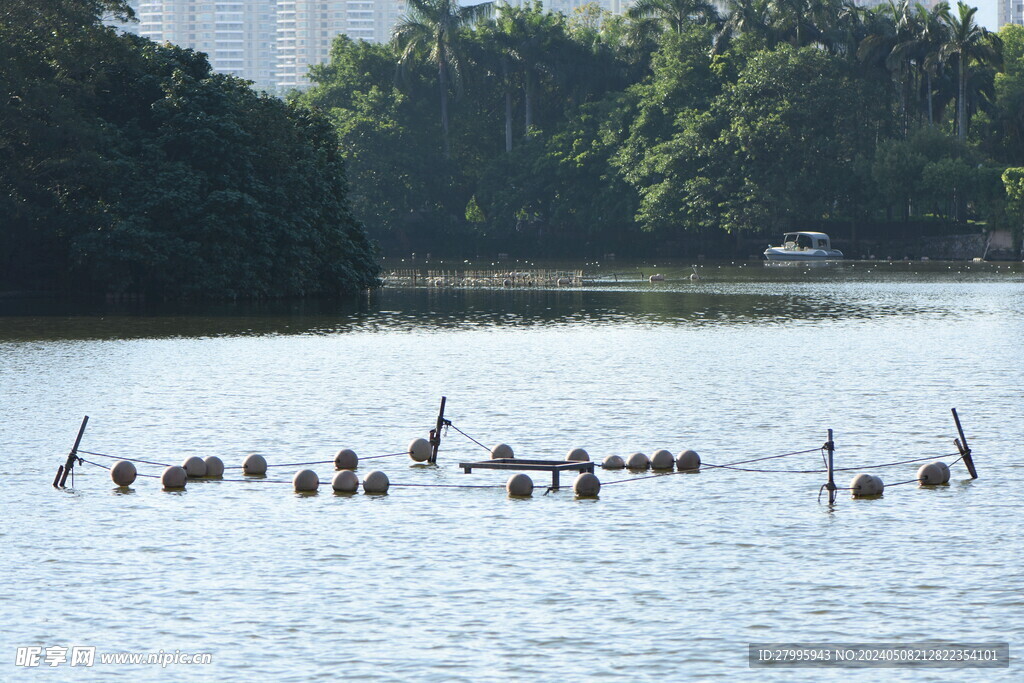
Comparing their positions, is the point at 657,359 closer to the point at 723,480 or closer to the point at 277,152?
the point at 723,480

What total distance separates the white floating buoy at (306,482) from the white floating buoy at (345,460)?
1.94 meters

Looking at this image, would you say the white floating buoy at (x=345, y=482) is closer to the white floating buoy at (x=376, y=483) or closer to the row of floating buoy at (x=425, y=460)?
the row of floating buoy at (x=425, y=460)

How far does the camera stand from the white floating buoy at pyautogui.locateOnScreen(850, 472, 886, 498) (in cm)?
2942

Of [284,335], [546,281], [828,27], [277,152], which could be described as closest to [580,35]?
[828,27]

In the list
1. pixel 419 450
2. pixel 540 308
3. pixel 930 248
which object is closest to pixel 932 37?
pixel 930 248

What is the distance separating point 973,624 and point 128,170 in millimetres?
70773

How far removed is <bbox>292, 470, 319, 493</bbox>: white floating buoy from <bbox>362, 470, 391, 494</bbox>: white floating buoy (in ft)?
3.30

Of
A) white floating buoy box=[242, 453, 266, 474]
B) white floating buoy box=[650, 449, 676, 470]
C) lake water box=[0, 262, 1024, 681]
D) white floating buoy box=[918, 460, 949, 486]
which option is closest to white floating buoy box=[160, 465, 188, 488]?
lake water box=[0, 262, 1024, 681]

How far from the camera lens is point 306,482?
3045 centimetres

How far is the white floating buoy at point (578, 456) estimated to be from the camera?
31781 mm

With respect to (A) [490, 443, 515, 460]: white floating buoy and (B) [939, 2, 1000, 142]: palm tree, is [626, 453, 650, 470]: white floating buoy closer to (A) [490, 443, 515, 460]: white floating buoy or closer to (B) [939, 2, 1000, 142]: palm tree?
(A) [490, 443, 515, 460]: white floating buoy

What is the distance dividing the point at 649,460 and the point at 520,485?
3.90m

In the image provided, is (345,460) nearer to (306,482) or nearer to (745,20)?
(306,482)

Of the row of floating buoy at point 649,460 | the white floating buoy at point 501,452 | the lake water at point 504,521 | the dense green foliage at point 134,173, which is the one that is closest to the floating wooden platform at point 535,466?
the row of floating buoy at point 649,460
